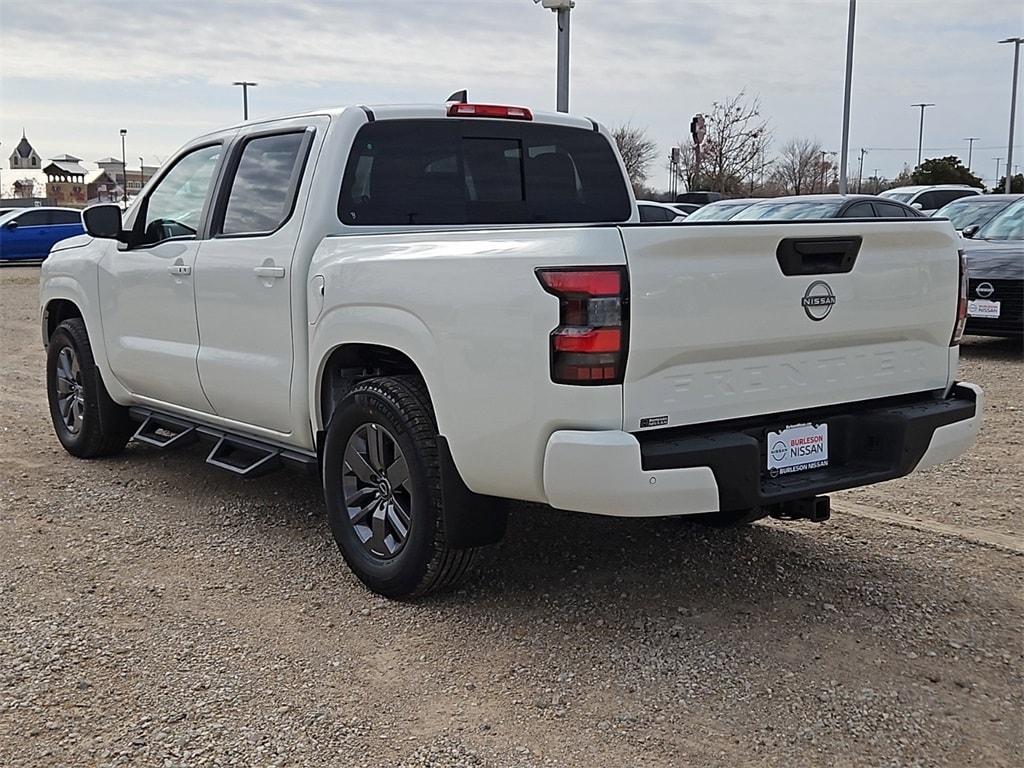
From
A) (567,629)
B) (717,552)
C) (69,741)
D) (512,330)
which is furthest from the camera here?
(717,552)

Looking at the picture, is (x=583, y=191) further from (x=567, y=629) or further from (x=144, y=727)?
(x=144, y=727)

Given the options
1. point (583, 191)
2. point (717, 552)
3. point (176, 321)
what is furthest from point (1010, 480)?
point (176, 321)

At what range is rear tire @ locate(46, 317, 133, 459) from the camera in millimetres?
6652

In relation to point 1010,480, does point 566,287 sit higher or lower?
higher

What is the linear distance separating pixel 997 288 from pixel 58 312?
8.35 m

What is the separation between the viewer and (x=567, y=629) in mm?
4145

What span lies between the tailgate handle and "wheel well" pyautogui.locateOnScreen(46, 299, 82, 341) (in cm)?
473

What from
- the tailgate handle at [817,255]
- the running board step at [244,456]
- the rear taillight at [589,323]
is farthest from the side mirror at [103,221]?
the tailgate handle at [817,255]

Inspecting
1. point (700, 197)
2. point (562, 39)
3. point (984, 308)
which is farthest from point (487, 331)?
point (700, 197)

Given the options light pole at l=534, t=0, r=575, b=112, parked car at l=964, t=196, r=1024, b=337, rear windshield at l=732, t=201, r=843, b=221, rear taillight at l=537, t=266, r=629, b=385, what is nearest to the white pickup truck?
rear taillight at l=537, t=266, r=629, b=385

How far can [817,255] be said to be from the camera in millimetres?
3916

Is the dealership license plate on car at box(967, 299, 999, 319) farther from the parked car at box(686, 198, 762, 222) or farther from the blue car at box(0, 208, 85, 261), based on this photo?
the blue car at box(0, 208, 85, 261)

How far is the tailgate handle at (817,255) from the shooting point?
383 centimetres

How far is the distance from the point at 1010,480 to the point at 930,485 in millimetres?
467
